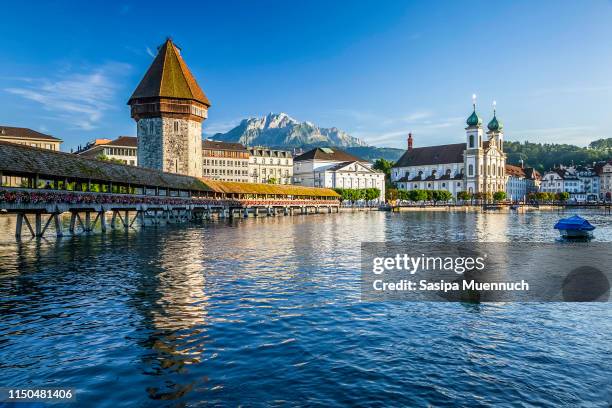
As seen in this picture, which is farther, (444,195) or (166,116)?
(444,195)

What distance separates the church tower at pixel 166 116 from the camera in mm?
75438

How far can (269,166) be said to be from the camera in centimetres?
14975

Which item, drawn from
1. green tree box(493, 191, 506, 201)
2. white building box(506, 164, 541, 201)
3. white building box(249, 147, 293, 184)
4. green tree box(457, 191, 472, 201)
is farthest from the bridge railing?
white building box(506, 164, 541, 201)

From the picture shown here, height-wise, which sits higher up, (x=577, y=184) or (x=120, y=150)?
(x=120, y=150)

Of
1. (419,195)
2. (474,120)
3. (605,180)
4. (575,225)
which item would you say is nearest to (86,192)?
(575,225)

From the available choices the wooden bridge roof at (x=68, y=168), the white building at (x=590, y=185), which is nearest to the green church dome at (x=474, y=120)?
the white building at (x=590, y=185)

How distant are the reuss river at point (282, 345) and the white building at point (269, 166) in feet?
419

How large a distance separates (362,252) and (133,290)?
15866 mm

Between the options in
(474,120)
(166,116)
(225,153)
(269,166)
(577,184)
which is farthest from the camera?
(577,184)

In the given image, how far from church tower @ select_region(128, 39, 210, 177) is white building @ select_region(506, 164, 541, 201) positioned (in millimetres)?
136476

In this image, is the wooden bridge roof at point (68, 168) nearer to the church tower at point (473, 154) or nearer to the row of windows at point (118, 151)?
the row of windows at point (118, 151)

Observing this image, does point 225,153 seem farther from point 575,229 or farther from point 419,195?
point 575,229

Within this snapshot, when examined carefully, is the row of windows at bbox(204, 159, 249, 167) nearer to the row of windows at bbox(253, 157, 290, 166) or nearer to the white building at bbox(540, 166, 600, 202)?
the row of windows at bbox(253, 157, 290, 166)

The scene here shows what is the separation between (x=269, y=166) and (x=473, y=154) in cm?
6944
